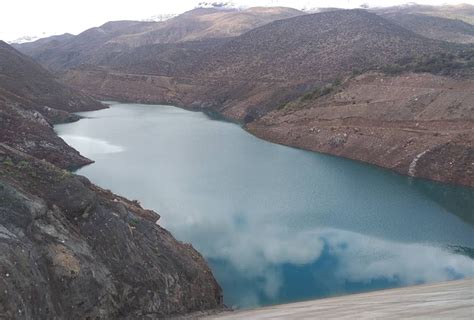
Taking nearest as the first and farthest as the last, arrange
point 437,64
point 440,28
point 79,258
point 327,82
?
1. point 79,258
2. point 437,64
3. point 327,82
4. point 440,28

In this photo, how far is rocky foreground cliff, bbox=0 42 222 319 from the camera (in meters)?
12.7

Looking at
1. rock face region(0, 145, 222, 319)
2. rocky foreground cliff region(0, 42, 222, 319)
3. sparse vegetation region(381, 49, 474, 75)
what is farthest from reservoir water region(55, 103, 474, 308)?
sparse vegetation region(381, 49, 474, 75)

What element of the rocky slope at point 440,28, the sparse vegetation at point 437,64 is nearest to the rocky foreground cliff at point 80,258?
the sparse vegetation at point 437,64

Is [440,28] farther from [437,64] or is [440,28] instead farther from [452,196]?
[452,196]

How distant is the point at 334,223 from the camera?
29594mm

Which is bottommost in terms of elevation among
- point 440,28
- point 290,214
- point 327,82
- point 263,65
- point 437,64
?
point 290,214

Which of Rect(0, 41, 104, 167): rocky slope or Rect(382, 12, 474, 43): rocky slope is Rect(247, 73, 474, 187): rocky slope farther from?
Rect(382, 12, 474, 43): rocky slope

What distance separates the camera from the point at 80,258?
49.8ft

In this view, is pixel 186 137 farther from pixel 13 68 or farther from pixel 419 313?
pixel 419 313

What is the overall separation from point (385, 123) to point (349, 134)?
13.9 feet

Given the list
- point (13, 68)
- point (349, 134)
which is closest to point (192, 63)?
point (13, 68)

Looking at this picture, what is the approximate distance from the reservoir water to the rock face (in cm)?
314

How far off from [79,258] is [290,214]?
17966 mm

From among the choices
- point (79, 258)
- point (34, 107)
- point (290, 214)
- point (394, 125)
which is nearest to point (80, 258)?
point (79, 258)
